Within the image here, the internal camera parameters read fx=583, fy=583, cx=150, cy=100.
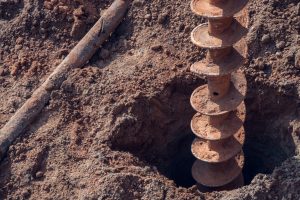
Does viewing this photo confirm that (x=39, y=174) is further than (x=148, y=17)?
No

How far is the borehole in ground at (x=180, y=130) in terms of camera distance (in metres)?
6.95

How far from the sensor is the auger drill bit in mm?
5583

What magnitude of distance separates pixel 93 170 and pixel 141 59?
1.69m

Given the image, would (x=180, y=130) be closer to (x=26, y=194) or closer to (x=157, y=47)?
(x=157, y=47)

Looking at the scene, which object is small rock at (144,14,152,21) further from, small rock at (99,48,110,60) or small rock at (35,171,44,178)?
small rock at (35,171,44,178)

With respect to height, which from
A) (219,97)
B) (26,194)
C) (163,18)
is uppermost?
(163,18)

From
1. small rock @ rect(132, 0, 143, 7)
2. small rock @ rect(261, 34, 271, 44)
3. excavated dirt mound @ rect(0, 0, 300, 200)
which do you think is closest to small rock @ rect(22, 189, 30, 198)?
excavated dirt mound @ rect(0, 0, 300, 200)

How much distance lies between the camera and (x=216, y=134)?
21.1 ft

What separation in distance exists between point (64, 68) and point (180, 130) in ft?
5.52

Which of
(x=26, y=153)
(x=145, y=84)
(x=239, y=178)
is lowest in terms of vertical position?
(x=239, y=178)

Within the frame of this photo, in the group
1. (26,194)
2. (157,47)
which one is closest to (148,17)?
(157,47)

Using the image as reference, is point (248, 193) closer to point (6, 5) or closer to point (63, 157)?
point (63, 157)

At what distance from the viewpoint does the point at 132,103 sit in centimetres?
691

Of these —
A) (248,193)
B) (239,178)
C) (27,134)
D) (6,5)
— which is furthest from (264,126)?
(6,5)
